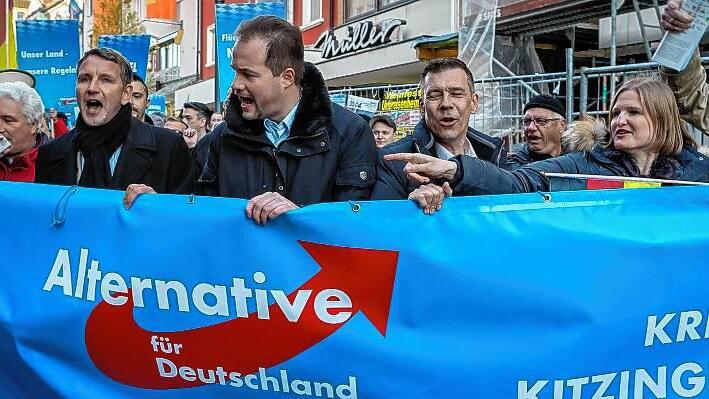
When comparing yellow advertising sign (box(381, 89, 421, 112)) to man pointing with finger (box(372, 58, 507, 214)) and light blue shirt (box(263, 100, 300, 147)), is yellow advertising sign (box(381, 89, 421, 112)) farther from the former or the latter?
light blue shirt (box(263, 100, 300, 147))

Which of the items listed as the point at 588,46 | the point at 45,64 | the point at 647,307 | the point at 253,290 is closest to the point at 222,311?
the point at 253,290

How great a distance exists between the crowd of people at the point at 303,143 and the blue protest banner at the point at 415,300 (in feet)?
0.53

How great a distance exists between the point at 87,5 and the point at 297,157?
4964 centimetres

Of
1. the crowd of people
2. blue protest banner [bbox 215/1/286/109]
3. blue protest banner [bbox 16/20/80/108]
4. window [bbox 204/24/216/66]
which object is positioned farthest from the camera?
window [bbox 204/24/216/66]

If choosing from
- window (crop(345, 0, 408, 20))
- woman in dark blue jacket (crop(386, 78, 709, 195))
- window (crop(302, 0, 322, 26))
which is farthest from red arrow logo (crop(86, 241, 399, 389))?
window (crop(302, 0, 322, 26))

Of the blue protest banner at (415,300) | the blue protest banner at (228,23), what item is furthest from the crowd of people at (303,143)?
the blue protest banner at (228,23)

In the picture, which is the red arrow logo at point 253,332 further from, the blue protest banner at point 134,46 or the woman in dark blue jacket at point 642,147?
the blue protest banner at point 134,46

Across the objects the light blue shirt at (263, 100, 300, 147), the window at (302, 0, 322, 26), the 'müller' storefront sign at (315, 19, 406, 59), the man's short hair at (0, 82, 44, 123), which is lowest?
the light blue shirt at (263, 100, 300, 147)

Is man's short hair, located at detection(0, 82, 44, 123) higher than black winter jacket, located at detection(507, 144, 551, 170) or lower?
higher

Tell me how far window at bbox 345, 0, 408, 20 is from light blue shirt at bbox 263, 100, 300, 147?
16014 mm

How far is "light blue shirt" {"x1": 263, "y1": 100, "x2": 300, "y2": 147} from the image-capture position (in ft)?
9.78

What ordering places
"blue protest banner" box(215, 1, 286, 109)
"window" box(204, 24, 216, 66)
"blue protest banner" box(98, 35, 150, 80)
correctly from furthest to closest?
"window" box(204, 24, 216, 66) → "blue protest banner" box(98, 35, 150, 80) → "blue protest banner" box(215, 1, 286, 109)

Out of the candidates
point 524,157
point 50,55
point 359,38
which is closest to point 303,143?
point 524,157

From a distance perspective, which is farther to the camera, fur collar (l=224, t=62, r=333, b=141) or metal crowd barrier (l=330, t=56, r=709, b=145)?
metal crowd barrier (l=330, t=56, r=709, b=145)
